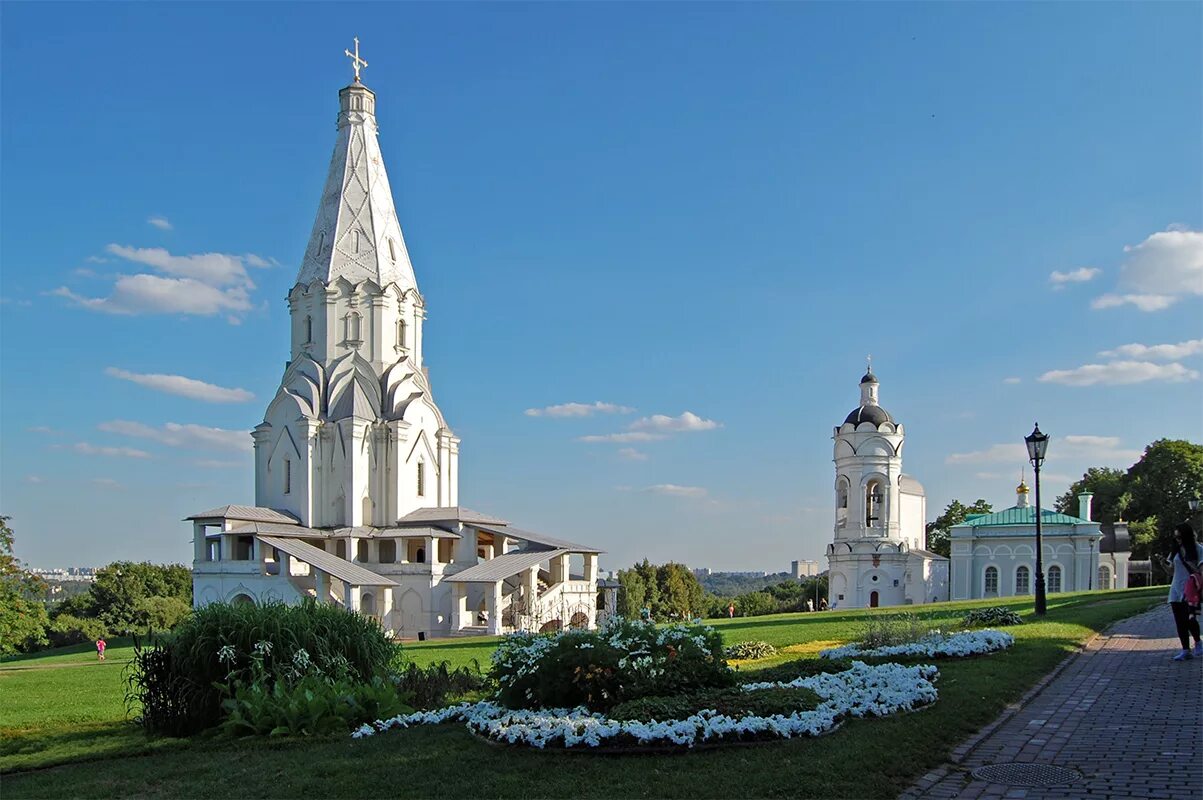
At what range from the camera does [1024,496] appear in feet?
206

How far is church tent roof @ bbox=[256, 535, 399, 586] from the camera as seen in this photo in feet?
138

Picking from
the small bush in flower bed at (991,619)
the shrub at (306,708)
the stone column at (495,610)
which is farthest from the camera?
the stone column at (495,610)

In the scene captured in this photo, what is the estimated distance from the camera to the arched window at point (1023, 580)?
184ft

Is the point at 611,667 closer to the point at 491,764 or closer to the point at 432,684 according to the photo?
the point at 491,764

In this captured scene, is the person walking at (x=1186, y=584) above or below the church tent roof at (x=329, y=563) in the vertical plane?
above

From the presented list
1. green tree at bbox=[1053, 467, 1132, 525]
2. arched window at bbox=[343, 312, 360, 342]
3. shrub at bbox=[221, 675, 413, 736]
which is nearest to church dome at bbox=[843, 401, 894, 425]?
green tree at bbox=[1053, 467, 1132, 525]

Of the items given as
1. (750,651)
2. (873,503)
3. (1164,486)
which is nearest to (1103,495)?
(1164,486)

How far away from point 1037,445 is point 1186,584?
9.50m

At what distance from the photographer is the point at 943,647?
13.5 meters

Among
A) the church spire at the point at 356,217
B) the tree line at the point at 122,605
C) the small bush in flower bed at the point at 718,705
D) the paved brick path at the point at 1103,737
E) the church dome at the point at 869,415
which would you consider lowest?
the tree line at the point at 122,605

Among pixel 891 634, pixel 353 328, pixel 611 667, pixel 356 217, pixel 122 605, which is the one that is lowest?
pixel 122 605

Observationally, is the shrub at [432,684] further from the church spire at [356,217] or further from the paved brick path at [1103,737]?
the church spire at [356,217]

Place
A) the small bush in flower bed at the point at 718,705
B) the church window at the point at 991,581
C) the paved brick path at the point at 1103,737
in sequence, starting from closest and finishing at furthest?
the paved brick path at the point at 1103,737
the small bush in flower bed at the point at 718,705
the church window at the point at 991,581

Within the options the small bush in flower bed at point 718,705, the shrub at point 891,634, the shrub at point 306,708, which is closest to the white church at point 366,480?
the shrub at point 891,634
